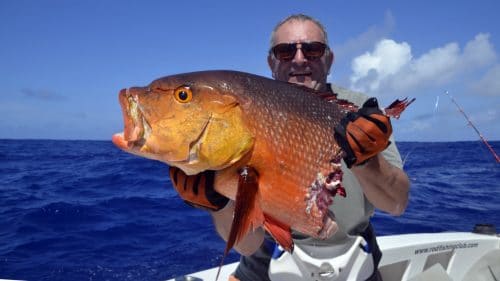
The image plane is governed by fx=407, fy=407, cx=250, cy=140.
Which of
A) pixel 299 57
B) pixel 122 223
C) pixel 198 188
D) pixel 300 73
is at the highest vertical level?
pixel 299 57

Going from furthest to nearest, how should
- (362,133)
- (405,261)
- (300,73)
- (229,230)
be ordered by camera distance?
(405,261) < (300,73) < (229,230) < (362,133)

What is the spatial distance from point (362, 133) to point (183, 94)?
2.76ft

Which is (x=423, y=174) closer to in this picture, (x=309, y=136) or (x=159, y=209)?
(x=159, y=209)

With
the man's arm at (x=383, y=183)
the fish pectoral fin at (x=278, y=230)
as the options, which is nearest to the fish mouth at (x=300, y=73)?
the man's arm at (x=383, y=183)

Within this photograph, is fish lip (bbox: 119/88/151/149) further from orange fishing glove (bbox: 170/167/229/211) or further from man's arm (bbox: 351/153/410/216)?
man's arm (bbox: 351/153/410/216)

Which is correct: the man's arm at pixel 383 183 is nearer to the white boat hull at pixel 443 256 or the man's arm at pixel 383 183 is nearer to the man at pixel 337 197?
the man at pixel 337 197

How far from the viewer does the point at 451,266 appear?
501 cm

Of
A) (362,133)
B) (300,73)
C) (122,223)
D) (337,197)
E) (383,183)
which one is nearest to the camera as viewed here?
(362,133)

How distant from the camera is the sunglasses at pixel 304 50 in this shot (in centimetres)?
304

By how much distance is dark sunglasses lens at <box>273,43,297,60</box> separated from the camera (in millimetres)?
3043

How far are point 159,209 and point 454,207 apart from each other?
8.17m

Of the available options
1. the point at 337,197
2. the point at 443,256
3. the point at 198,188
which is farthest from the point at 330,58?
the point at 443,256

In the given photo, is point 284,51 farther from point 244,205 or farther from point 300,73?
point 244,205

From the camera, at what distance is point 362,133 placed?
1.89 meters
